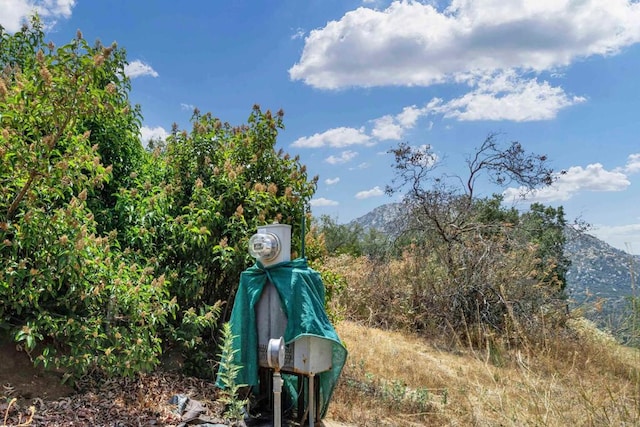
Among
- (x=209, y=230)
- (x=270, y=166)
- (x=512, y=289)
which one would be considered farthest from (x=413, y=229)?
(x=209, y=230)

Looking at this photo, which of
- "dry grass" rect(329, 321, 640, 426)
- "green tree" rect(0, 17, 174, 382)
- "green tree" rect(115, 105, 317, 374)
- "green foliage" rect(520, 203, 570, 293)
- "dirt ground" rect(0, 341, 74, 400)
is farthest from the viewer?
"green foliage" rect(520, 203, 570, 293)

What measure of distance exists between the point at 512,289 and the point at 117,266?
5.36 metres

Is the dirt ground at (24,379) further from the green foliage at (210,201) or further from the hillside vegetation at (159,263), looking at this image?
the green foliage at (210,201)

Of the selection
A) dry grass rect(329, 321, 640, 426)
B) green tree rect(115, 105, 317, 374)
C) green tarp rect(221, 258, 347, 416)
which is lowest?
dry grass rect(329, 321, 640, 426)

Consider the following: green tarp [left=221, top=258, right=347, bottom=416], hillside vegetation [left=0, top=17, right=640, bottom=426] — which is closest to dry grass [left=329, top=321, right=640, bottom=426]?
hillside vegetation [left=0, top=17, right=640, bottom=426]


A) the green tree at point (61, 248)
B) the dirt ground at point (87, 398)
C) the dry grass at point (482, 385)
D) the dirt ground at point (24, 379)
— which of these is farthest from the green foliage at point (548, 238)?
the dirt ground at point (24, 379)

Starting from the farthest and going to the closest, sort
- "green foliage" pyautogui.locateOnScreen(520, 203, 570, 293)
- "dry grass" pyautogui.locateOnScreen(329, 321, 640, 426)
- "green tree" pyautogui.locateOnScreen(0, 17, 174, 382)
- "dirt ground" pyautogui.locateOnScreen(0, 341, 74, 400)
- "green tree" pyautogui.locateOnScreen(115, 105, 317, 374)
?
"green foliage" pyautogui.locateOnScreen(520, 203, 570, 293), "green tree" pyautogui.locateOnScreen(115, 105, 317, 374), "dirt ground" pyautogui.locateOnScreen(0, 341, 74, 400), "green tree" pyautogui.locateOnScreen(0, 17, 174, 382), "dry grass" pyautogui.locateOnScreen(329, 321, 640, 426)

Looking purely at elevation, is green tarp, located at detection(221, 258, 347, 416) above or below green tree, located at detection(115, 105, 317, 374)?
below

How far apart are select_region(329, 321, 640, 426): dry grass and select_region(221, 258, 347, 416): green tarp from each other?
71cm

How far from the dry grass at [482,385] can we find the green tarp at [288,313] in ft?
2.33

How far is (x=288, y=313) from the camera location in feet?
9.20

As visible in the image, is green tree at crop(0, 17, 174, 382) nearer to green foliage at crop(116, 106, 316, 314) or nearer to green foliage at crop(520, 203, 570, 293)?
green foliage at crop(116, 106, 316, 314)

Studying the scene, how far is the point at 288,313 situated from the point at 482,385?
172 cm

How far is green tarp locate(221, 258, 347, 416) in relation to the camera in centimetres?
279
